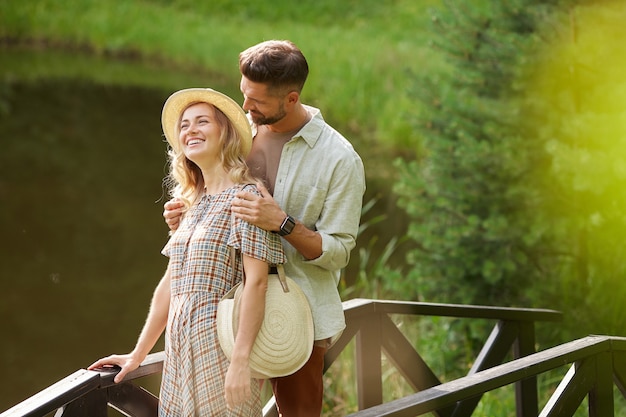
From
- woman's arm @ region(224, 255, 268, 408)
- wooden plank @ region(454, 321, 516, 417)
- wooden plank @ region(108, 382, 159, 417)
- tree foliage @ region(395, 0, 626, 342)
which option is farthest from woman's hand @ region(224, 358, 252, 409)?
tree foliage @ region(395, 0, 626, 342)

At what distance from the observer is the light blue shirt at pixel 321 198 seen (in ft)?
7.48

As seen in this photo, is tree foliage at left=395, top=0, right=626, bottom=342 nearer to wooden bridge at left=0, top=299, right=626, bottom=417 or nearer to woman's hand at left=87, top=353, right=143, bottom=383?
wooden bridge at left=0, top=299, right=626, bottom=417

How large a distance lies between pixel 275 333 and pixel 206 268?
0.22 meters

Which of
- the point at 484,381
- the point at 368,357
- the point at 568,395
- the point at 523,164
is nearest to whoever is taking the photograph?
the point at 484,381

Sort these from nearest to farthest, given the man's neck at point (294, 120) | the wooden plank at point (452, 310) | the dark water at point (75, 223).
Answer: the man's neck at point (294, 120), the wooden plank at point (452, 310), the dark water at point (75, 223)

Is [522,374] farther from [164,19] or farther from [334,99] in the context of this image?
[164,19]

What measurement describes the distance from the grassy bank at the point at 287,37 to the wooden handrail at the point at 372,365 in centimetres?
669

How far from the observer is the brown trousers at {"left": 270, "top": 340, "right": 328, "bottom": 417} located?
2339 mm

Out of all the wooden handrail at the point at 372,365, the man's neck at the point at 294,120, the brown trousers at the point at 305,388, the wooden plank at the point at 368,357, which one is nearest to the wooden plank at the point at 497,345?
the wooden handrail at the point at 372,365

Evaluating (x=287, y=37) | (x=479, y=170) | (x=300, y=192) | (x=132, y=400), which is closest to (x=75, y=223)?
(x=479, y=170)

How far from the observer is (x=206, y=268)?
2219 millimetres

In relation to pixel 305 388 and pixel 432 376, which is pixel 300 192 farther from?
pixel 432 376

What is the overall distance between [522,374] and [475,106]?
10.6 feet

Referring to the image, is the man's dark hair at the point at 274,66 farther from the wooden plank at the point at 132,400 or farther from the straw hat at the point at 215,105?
the wooden plank at the point at 132,400
